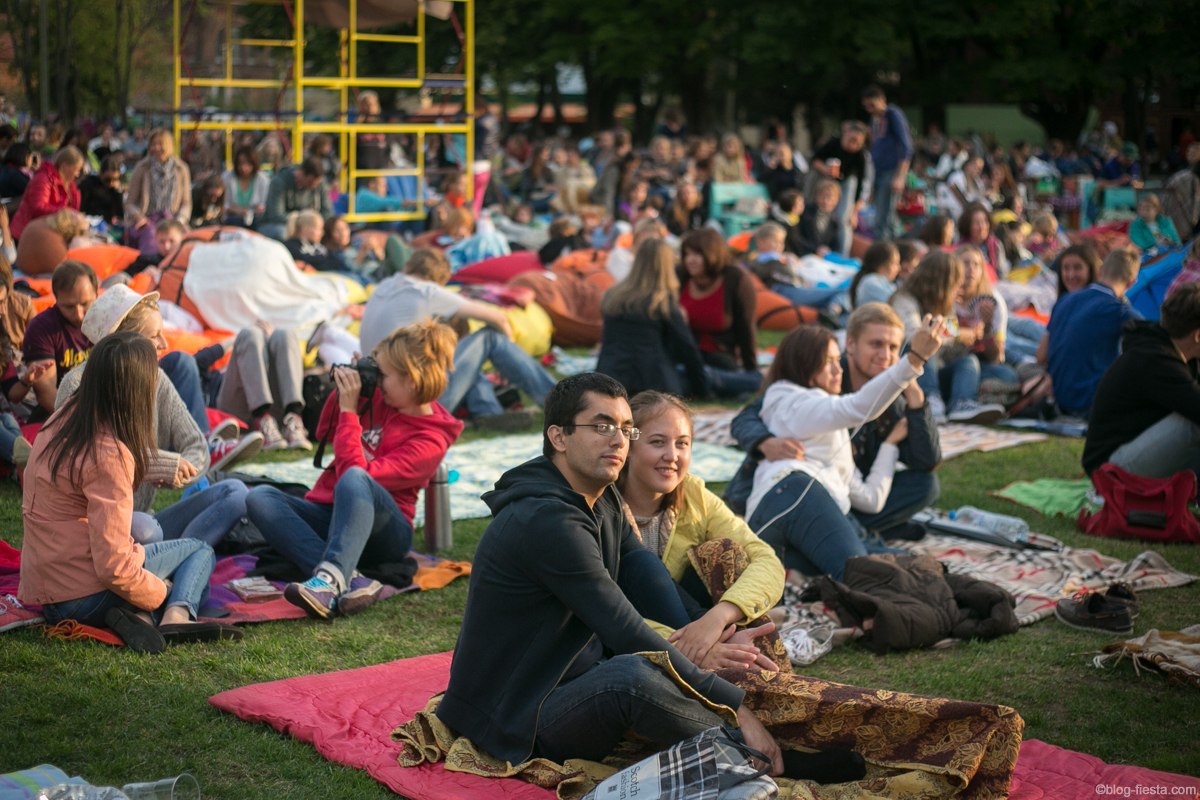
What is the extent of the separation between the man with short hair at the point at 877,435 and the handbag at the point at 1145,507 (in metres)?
1.03

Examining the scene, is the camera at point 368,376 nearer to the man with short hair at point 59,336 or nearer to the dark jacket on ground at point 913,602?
the man with short hair at point 59,336

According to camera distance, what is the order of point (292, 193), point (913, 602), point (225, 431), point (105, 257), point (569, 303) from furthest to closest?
1. point (292, 193)
2. point (569, 303)
3. point (105, 257)
4. point (225, 431)
5. point (913, 602)

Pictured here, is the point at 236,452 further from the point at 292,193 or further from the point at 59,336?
the point at 292,193

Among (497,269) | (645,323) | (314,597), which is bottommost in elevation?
(314,597)

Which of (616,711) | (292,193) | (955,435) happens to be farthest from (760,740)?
(292,193)

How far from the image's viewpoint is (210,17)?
77.9 feet

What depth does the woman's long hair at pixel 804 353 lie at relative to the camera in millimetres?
5895

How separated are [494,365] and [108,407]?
4616 mm

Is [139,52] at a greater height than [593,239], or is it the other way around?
[139,52]

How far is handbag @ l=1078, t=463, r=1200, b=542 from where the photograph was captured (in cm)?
677

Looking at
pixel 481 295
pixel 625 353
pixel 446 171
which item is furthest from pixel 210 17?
pixel 625 353

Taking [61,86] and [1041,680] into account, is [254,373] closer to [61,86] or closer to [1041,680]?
[1041,680]

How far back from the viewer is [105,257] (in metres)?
10.6

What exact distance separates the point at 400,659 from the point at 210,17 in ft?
→ 68.7
